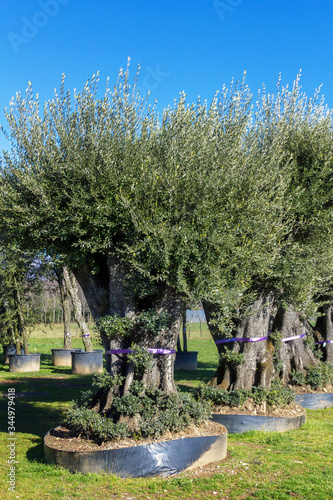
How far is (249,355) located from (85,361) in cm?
1142

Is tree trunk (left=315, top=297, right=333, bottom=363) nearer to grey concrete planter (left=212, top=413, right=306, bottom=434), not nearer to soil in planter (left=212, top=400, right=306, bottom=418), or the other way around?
soil in planter (left=212, top=400, right=306, bottom=418)

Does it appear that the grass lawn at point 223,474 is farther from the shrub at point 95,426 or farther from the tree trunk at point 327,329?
the tree trunk at point 327,329

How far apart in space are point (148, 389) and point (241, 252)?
3208mm

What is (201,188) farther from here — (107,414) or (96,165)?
(107,414)

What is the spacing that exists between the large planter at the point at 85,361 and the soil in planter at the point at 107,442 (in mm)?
12677

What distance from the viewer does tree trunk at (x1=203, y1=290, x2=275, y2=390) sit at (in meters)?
12.1

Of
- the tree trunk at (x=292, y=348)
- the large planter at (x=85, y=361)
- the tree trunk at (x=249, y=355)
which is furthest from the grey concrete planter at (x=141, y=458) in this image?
the large planter at (x=85, y=361)

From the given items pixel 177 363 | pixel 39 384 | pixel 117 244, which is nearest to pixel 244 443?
pixel 117 244

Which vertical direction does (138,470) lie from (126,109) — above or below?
below

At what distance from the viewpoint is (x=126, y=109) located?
921 centimetres

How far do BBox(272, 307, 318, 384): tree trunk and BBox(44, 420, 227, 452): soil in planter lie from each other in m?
6.30

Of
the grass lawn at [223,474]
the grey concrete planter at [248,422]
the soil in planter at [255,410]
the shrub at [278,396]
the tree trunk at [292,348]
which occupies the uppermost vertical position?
the tree trunk at [292,348]

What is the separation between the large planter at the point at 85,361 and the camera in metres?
21.7

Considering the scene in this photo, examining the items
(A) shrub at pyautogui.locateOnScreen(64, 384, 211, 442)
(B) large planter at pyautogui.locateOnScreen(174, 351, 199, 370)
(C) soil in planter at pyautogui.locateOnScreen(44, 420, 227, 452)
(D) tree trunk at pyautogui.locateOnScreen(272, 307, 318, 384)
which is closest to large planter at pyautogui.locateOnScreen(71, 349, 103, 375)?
(B) large planter at pyautogui.locateOnScreen(174, 351, 199, 370)
